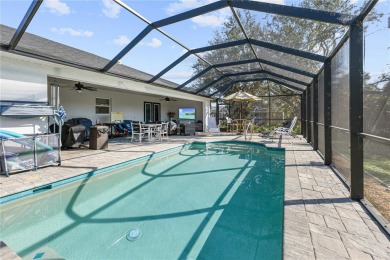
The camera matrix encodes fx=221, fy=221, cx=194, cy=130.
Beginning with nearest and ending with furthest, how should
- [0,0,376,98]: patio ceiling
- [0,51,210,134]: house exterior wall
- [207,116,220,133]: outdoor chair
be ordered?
[0,0,376,98]: patio ceiling, [0,51,210,134]: house exterior wall, [207,116,220,133]: outdoor chair

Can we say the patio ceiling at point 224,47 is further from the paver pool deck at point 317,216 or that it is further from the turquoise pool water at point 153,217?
the turquoise pool water at point 153,217

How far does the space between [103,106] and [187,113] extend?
633cm

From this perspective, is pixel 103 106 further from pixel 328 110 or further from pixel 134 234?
pixel 328 110

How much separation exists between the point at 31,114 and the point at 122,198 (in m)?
2.96

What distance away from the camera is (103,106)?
11391mm

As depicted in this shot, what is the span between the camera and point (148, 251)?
2.39 meters

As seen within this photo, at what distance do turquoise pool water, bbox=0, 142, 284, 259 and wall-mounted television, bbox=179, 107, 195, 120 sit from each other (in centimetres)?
1092

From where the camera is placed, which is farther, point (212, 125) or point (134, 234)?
point (212, 125)

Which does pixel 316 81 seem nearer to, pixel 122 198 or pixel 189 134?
pixel 122 198

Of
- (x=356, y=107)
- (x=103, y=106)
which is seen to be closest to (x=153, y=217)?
(x=356, y=107)

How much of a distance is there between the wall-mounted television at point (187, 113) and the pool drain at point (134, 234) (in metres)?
13.5

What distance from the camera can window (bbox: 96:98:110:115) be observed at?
11.1 metres

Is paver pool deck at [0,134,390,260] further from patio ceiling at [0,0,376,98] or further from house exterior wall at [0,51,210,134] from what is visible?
patio ceiling at [0,0,376,98]

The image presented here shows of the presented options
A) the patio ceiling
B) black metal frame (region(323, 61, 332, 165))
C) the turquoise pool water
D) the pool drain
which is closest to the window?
the patio ceiling
